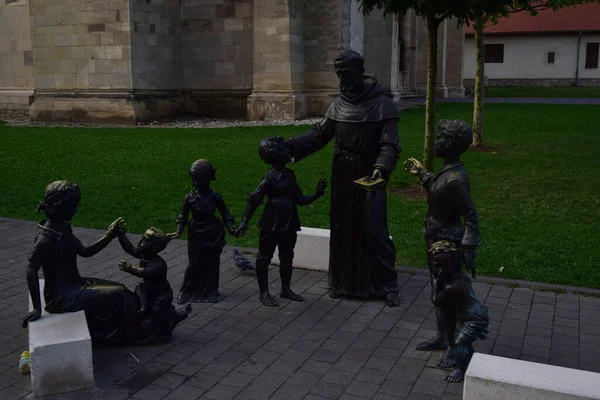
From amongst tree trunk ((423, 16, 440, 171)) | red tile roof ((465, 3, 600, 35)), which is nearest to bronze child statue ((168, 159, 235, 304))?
tree trunk ((423, 16, 440, 171))

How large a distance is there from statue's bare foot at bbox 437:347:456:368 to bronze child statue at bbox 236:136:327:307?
6.00 feet

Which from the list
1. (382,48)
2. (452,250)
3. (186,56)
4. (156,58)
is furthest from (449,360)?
(382,48)

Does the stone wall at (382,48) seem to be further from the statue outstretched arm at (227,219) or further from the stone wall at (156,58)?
the statue outstretched arm at (227,219)

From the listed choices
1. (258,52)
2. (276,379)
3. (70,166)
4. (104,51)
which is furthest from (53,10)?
(276,379)

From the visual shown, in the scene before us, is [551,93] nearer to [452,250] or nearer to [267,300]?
[267,300]

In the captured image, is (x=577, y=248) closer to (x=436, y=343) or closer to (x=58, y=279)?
(x=436, y=343)

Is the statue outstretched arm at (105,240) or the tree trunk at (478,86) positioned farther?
the tree trunk at (478,86)

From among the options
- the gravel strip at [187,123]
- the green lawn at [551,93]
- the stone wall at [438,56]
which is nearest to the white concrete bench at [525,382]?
the gravel strip at [187,123]

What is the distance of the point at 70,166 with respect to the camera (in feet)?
43.7

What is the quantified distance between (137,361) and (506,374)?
2593 mm

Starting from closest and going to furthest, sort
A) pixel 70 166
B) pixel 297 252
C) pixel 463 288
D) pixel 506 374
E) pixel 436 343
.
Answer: pixel 506 374, pixel 463 288, pixel 436 343, pixel 297 252, pixel 70 166

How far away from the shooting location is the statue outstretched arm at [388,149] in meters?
5.80

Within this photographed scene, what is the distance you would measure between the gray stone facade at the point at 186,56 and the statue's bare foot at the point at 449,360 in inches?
608

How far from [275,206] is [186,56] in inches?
649
